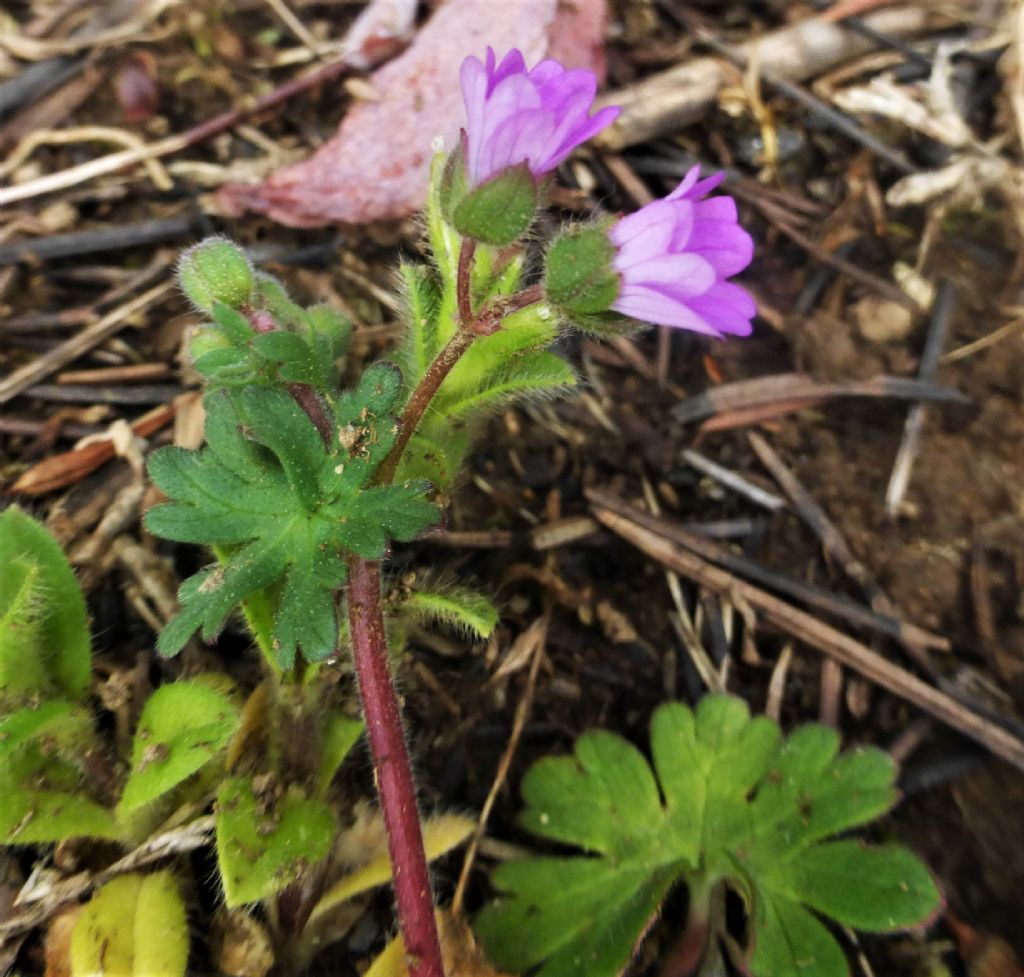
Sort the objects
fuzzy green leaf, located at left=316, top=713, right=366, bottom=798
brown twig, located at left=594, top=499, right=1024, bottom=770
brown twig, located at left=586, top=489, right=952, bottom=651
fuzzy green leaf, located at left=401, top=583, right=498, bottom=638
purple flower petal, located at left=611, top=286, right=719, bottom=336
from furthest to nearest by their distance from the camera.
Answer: brown twig, located at left=586, top=489, right=952, bottom=651 → brown twig, located at left=594, top=499, right=1024, bottom=770 → fuzzy green leaf, located at left=316, top=713, right=366, bottom=798 → fuzzy green leaf, located at left=401, top=583, right=498, bottom=638 → purple flower petal, located at left=611, top=286, right=719, bottom=336

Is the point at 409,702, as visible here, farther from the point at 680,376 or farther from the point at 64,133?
the point at 64,133

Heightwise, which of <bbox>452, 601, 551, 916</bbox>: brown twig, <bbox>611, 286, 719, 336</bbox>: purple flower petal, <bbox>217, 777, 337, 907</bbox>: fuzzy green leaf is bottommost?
<bbox>452, 601, 551, 916</bbox>: brown twig

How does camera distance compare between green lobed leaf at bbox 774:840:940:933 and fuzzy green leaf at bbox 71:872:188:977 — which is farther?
green lobed leaf at bbox 774:840:940:933

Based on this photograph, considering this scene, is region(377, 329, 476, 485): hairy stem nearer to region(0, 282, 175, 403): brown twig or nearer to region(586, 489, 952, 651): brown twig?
region(586, 489, 952, 651): brown twig

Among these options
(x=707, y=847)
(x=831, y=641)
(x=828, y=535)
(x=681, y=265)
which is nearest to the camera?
(x=681, y=265)

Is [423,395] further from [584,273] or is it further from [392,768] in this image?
[392,768]

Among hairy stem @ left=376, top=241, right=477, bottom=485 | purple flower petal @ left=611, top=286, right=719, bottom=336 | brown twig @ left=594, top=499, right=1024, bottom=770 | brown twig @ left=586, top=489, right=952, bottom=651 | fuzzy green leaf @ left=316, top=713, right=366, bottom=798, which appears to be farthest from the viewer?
brown twig @ left=586, top=489, right=952, bottom=651

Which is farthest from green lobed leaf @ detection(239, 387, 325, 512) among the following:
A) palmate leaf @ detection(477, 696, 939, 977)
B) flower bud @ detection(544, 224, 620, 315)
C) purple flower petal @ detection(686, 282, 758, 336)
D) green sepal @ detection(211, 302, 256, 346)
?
palmate leaf @ detection(477, 696, 939, 977)

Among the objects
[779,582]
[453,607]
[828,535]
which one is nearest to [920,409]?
[828,535]

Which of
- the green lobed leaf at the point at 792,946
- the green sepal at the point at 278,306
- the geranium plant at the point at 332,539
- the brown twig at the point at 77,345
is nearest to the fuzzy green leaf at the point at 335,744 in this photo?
the geranium plant at the point at 332,539
